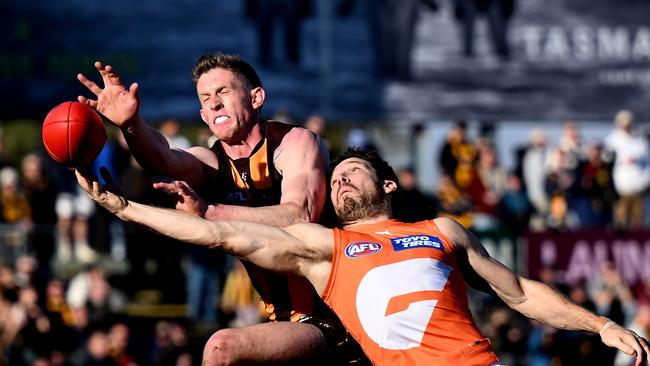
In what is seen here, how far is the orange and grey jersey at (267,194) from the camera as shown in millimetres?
7246

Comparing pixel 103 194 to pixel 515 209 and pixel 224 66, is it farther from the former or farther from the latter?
Answer: pixel 515 209

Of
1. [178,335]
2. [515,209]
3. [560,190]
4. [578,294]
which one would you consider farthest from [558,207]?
[178,335]

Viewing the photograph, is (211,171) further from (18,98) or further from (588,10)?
(588,10)

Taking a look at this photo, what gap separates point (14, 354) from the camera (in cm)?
1288

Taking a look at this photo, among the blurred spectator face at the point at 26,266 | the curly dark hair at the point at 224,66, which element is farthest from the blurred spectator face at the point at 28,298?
the curly dark hair at the point at 224,66

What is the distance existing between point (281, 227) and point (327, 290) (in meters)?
0.41

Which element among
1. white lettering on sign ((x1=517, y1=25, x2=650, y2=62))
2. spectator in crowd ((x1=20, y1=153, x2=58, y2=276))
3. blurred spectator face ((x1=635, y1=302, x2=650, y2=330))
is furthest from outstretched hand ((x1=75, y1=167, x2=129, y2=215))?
white lettering on sign ((x1=517, y1=25, x2=650, y2=62))

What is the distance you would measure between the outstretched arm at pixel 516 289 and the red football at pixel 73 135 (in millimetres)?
1883

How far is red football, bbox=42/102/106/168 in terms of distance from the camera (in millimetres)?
6488

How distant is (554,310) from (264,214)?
1.64 meters

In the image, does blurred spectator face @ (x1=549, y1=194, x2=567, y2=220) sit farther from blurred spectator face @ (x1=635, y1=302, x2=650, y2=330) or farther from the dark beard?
the dark beard

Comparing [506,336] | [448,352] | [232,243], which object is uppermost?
[232,243]

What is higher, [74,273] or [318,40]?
→ [318,40]

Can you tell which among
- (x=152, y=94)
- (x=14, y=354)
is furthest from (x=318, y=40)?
(x=14, y=354)
